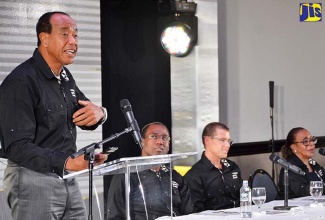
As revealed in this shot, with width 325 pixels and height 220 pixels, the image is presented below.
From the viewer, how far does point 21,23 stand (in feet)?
18.9

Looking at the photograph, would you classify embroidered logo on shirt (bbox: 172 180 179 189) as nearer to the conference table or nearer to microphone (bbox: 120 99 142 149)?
the conference table

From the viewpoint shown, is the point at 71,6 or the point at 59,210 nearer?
the point at 59,210

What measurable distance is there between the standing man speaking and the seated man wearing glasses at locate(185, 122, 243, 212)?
2383mm

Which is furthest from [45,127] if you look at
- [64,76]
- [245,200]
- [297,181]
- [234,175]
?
[297,181]

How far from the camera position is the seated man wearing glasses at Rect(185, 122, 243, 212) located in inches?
231

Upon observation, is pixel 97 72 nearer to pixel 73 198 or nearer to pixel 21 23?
pixel 21 23

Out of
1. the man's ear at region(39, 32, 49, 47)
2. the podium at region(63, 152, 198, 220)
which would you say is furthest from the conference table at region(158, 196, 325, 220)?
the man's ear at region(39, 32, 49, 47)

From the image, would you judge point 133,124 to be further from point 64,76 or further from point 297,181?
point 297,181

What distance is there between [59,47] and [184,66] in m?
4.26

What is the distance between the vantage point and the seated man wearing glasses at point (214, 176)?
5.86 meters

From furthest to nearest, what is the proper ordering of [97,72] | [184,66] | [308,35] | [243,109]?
[308,35] → [243,109] → [184,66] → [97,72]

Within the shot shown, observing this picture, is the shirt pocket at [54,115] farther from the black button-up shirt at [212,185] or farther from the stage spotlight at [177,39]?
the stage spotlight at [177,39]

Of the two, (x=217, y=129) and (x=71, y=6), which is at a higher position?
(x=71, y=6)

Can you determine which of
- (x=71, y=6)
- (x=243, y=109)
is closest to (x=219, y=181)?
(x=71, y=6)
